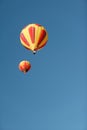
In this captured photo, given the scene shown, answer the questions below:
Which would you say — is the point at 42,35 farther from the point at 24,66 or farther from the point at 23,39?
the point at 24,66

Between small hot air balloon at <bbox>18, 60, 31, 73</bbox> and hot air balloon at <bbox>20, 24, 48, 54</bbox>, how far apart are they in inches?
303

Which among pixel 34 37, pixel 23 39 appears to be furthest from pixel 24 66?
pixel 34 37

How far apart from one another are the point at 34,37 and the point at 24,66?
973 cm

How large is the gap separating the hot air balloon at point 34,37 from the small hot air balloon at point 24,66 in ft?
25.2

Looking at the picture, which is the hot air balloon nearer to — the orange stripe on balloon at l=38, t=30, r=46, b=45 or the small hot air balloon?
the orange stripe on balloon at l=38, t=30, r=46, b=45

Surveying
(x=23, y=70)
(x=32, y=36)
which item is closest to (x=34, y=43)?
(x=32, y=36)

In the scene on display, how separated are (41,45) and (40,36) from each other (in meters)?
1.18

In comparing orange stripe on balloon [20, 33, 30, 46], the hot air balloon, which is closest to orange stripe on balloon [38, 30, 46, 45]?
the hot air balloon

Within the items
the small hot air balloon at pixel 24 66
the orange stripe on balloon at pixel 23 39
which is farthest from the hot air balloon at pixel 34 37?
the small hot air balloon at pixel 24 66

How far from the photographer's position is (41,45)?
6788 cm

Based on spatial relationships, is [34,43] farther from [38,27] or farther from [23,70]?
[23,70]

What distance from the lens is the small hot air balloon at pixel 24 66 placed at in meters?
75.5

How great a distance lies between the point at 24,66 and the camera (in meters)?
76.2

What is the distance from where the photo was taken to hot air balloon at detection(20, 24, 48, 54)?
67.3 meters
